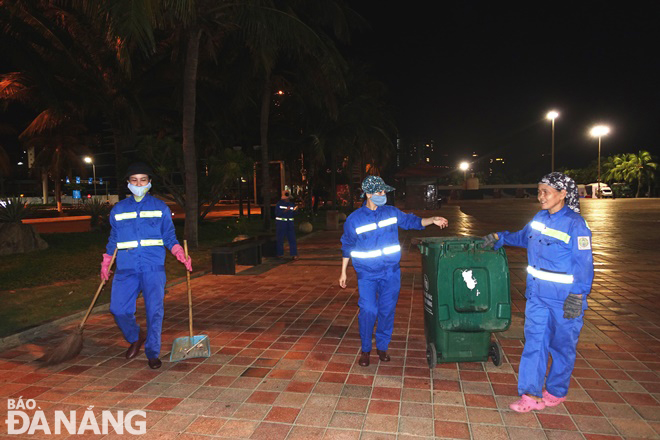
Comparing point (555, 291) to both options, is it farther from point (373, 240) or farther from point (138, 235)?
point (138, 235)

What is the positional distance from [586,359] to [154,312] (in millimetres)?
4273

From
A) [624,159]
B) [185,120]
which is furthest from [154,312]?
[624,159]

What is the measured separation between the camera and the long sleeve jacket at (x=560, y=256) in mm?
3230

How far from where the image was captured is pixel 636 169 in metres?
56.7

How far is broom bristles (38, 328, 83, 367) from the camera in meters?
4.50

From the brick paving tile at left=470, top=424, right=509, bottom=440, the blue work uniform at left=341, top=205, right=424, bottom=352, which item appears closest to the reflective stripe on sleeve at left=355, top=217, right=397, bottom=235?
the blue work uniform at left=341, top=205, right=424, bottom=352

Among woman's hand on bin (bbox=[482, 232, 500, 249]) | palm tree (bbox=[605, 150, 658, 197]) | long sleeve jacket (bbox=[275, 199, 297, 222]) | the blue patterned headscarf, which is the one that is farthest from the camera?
palm tree (bbox=[605, 150, 658, 197])

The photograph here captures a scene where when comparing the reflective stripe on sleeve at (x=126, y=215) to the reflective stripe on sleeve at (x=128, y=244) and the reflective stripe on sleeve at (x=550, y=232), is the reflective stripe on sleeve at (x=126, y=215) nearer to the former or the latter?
the reflective stripe on sleeve at (x=128, y=244)

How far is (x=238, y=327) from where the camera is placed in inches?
225

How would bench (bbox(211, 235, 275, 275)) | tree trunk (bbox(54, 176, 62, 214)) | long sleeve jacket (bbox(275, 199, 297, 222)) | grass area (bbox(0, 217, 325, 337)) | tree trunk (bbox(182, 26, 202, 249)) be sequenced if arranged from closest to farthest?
grass area (bbox(0, 217, 325, 337)), bench (bbox(211, 235, 275, 275)), long sleeve jacket (bbox(275, 199, 297, 222)), tree trunk (bbox(182, 26, 202, 249)), tree trunk (bbox(54, 176, 62, 214))

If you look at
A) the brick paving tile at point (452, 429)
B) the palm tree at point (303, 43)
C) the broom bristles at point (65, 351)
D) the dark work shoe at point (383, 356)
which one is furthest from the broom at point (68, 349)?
the palm tree at point (303, 43)

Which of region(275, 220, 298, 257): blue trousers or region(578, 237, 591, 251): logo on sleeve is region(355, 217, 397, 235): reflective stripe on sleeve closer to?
region(578, 237, 591, 251): logo on sleeve

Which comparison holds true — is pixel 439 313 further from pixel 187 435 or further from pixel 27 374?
pixel 27 374

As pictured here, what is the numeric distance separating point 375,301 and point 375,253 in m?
0.49
